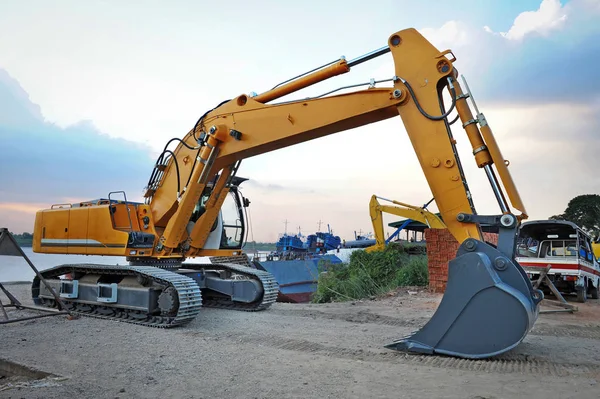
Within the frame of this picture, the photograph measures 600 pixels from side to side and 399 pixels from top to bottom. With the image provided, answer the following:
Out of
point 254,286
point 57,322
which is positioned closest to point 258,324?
point 254,286

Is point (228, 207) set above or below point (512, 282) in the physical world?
above

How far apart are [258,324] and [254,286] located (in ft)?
4.05

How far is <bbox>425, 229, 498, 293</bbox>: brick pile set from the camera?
38.9ft

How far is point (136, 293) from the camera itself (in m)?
7.31

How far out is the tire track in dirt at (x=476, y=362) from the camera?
444 centimetres

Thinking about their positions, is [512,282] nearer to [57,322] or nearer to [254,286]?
[254,286]

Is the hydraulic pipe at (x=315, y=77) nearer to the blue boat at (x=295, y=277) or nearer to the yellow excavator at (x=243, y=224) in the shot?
the yellow excavator at (x=243, y=224)

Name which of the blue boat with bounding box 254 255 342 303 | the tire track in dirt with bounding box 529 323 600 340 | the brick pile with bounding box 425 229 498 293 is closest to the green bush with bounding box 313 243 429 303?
the brick pile with bounding box 425 229 498 293

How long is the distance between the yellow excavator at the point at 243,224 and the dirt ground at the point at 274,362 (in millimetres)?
430

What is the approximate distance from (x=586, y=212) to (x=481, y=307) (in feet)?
98.8

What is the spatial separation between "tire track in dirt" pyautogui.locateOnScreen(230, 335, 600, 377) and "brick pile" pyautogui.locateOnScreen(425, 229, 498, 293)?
688 cm

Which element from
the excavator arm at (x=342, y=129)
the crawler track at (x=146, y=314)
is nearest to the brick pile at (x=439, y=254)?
the excavator arm at (x=342, y=129)

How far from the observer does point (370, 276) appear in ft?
48.1

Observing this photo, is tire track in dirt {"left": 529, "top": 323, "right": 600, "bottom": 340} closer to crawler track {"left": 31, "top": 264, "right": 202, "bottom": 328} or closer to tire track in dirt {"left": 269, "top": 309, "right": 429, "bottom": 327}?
tire track in dirt {"left": 269, "top": 309, "right": 429, "bottom": 327}
